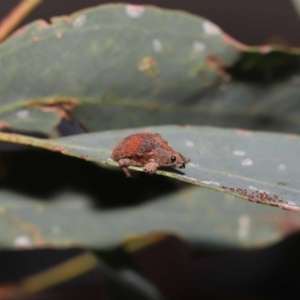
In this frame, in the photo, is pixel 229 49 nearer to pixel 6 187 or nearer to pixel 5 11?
pixel 6 187

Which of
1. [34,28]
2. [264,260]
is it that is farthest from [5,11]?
[264,260]

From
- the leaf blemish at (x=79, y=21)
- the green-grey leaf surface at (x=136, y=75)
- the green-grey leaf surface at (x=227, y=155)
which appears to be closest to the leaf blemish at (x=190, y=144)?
the green-grey leaf surface at (x=227, y=155)

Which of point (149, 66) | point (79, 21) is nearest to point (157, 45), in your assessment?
point (149, 66)

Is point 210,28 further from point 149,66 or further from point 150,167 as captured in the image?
point 150,167

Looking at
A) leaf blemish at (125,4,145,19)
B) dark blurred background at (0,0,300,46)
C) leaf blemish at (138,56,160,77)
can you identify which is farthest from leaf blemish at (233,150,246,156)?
dark blurred background at (0,0,300,46)

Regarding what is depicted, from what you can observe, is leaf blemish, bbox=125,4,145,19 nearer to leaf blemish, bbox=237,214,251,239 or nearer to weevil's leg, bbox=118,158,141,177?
weevil's leg, bbox=118,158,141,177

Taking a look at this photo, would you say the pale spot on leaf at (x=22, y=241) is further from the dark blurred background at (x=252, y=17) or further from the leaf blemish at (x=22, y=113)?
the dark blurred background at (x=252, y=17)
